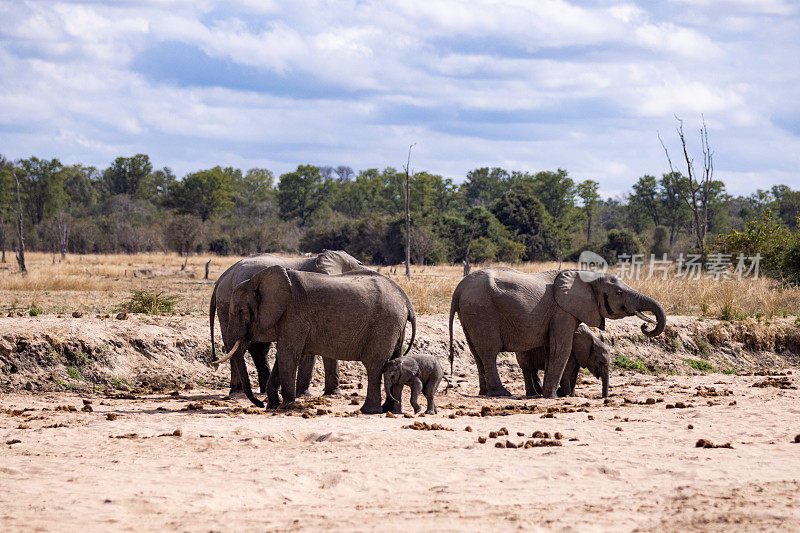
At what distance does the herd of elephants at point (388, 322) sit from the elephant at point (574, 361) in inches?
0.6

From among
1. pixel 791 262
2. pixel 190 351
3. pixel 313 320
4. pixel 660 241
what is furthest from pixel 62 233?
pixel 313 320

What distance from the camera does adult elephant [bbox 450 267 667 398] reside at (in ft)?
37.5

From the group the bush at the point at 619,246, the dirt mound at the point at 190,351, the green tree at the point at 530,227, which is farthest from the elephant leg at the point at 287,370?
the green tree at the point at 530,227

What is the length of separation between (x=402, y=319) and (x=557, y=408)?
213 centimetres

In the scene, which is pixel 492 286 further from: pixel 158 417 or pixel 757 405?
pixel 158 417

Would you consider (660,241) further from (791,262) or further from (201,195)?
(201,195)

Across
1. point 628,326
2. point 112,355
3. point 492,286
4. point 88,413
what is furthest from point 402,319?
point 628,326

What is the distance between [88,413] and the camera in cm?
925

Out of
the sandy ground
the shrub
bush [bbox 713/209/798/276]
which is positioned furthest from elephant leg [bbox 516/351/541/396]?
bush [bbox 713/209/798/276]

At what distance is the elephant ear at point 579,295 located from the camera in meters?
11.6

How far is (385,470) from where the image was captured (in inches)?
266

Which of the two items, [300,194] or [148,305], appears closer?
[148,305]

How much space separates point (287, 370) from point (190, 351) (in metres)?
3.34

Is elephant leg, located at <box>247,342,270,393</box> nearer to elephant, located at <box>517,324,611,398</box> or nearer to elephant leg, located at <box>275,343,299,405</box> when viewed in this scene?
elephant leg, located at <box>275,343,299,405</box>
